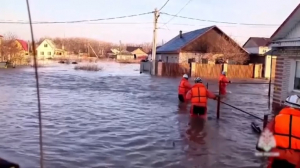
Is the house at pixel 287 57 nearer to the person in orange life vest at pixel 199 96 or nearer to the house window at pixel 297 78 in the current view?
the house window at pixel 297 78

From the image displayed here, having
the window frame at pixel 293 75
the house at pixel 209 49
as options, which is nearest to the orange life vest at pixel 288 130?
the window frame at pixel 293 75

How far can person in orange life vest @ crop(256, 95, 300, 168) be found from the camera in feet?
14.5

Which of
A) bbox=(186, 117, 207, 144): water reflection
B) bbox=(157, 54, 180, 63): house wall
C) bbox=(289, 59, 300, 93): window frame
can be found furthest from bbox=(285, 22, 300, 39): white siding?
bbox=(157, 54, 180, 63): house wall

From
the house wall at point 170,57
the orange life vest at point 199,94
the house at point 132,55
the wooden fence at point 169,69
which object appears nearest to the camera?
the orange life vest at point 199,94

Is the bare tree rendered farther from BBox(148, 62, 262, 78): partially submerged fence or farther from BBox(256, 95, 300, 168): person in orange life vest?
BBox(256, 95, 300, 168): person in orange life vest

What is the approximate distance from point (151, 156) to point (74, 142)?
7.15ft

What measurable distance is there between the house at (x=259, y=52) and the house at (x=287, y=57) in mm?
18541

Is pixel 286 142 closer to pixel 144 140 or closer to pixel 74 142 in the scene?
pixel 144 140

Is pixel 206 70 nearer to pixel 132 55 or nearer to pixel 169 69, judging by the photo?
pixel 169 69

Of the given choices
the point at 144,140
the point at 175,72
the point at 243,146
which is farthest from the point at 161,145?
the point at 175,72

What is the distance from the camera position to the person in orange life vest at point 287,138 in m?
4.41

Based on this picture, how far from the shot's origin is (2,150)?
24.6 feet

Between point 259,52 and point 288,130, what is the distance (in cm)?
5417

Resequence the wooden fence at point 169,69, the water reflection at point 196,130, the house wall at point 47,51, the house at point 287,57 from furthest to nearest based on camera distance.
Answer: the house wall at point 47,51 < the wooden fence at point 169,69 < the house at point 287,57 < the water reflection at point 196,130
